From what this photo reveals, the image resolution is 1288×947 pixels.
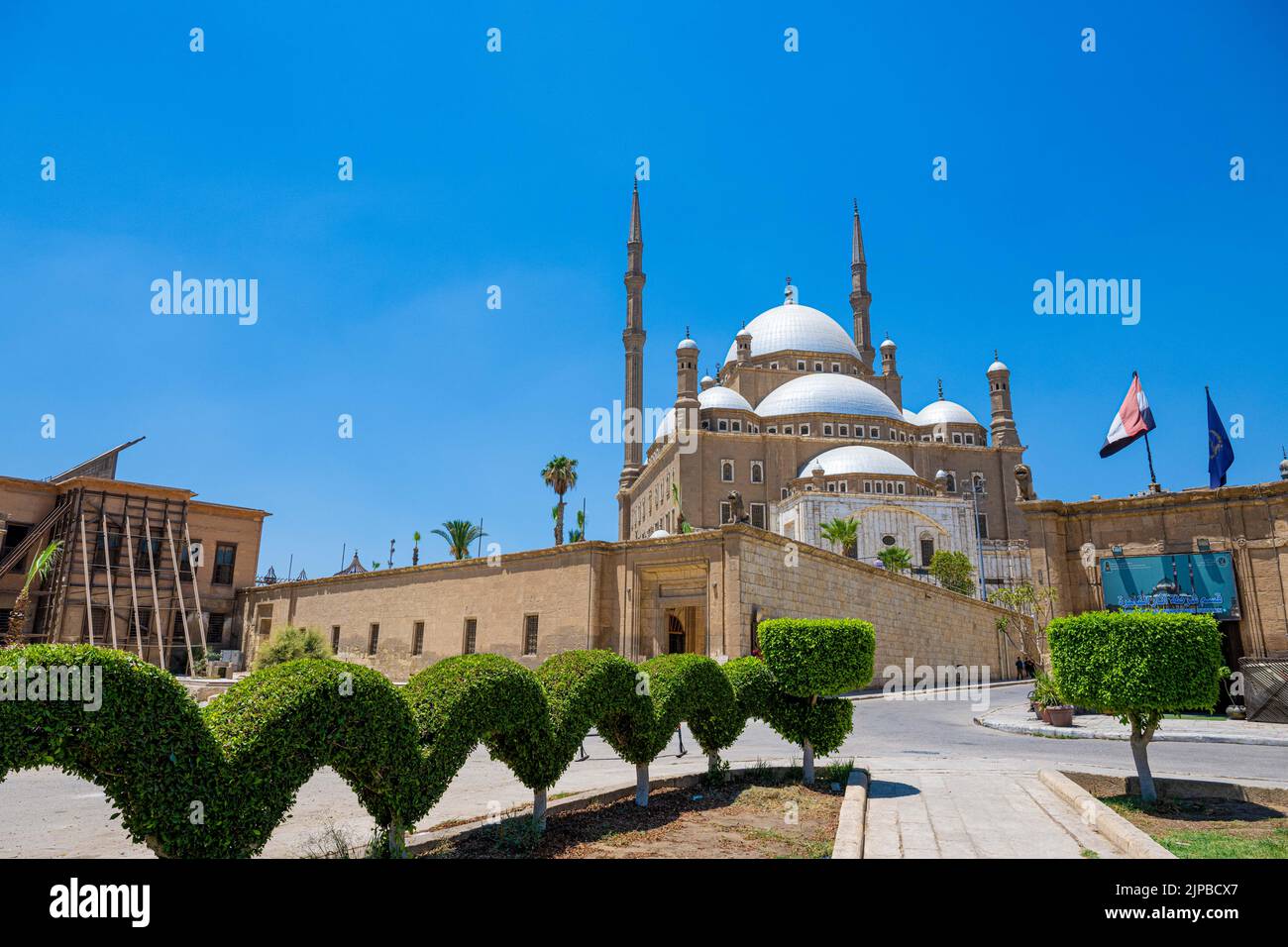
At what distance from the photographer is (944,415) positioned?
63.7m

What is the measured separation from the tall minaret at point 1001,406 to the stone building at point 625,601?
32957mm

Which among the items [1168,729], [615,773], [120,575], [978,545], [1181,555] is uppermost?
[978,545]

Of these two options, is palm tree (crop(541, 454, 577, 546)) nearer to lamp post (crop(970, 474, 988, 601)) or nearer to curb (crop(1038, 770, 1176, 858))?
lamp post (crop(970, 474, 988, 601))

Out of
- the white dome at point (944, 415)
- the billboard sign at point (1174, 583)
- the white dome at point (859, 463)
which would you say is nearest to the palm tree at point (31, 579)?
the billboard sign at point (1174, 583)

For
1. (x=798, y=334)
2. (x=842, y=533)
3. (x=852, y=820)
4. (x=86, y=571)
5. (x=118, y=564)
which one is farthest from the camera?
(x=798, y=334)

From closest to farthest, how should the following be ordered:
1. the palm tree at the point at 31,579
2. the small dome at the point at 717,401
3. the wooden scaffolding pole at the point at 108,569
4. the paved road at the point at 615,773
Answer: the paved road at the point at 615,773 → the palm tree at the point at 31,579 → the wooden scaffolding pole at the point at 108,569 → the small dome at the point at 717,401

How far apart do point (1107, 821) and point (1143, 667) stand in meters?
1.98

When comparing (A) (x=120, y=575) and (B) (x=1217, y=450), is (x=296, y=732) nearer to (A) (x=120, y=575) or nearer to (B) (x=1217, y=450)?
(B) (x=1217, y=450)

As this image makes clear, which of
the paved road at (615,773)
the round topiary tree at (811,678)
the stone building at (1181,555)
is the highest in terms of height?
the stone building at (1181,555)

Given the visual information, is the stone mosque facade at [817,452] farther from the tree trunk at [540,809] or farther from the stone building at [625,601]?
the tree trunk at [540,809]

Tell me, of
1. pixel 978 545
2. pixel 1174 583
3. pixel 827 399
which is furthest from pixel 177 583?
pixel 827 399

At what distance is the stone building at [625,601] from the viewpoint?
70.0 ft

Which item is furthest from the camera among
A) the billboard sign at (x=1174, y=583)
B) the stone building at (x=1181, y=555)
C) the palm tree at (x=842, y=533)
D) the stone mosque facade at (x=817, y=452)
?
the stone mosque facade at (x=817, y=452)
